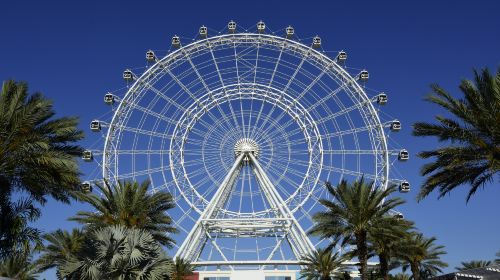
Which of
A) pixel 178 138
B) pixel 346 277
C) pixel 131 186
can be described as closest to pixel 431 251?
pixel 346 277

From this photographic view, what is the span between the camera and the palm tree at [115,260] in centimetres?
1844

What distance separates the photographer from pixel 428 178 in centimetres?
2158

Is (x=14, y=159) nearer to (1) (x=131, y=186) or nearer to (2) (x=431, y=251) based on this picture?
(1) (x=131, y=186)

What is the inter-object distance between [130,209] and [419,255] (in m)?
21.0

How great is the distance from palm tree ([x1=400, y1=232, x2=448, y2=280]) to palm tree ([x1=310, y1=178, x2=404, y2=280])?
4841mm

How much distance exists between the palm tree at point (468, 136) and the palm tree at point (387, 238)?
7392mm

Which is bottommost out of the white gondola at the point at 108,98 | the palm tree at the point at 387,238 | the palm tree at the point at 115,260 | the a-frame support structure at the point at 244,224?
the palm tree at the point at 115,260

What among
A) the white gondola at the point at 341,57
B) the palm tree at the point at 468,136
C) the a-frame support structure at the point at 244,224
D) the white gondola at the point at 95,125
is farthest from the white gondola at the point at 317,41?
the palm tree at the point at 468,136

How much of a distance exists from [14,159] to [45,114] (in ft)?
6.45

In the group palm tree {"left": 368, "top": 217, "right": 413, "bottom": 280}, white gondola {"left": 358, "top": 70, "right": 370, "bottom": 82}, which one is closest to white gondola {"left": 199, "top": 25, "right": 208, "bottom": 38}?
white gondola {"left": 358, "top": 70, "right": 370, "bottom": 82}

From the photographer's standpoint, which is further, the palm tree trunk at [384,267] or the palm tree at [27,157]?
the palm tree trunk at [384,267]

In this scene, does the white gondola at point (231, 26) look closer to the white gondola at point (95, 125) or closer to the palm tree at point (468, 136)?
the white gondola at point (95, 125)

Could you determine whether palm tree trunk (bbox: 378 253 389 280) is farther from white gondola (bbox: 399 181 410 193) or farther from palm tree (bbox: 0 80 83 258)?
palm tree (bbox: 0 80 83 258)

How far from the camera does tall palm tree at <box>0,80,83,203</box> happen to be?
18.4 metres
